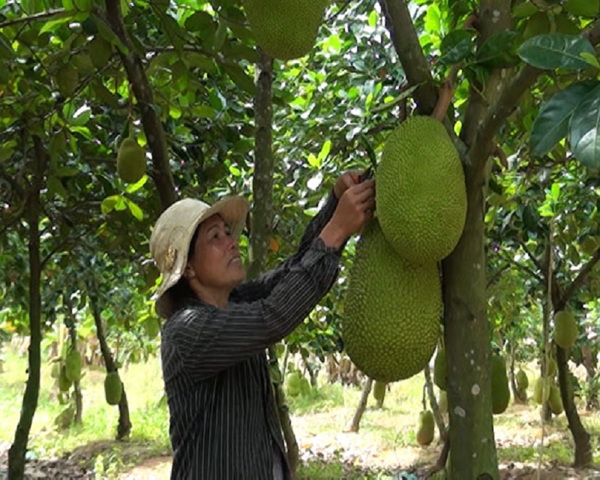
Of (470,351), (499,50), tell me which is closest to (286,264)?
(470,351)

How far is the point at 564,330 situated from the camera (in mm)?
4164

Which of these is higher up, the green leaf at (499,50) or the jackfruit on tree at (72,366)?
the green leaf at (499,50)

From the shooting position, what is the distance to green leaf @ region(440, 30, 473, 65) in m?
1.23

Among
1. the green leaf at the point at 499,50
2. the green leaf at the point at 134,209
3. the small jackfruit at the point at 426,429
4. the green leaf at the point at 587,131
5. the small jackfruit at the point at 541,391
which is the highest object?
the green leaf at the point at 134,209

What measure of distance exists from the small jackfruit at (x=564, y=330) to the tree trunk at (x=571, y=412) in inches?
13.9

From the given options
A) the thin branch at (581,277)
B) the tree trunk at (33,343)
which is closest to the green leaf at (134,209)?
the tree trunk at (33,343)

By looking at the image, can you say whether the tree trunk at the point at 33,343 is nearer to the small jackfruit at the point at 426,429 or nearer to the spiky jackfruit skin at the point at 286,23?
the spiky jackfruit skin at the point at 286,23

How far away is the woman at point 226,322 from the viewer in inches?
57.3

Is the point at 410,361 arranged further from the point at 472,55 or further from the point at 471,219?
the point at 472,55

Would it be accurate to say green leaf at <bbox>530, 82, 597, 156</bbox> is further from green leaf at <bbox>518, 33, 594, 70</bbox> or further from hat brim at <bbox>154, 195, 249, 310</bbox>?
hat brim at <bbox>154, 195, 249, 310</bbox>

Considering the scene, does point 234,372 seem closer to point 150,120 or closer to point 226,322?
point 226,322

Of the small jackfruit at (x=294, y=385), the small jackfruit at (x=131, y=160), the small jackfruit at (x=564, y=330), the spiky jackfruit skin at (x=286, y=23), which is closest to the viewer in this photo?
the spiky jackfruit skin at (x=286, y=23)

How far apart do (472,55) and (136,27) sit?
56.0 inches

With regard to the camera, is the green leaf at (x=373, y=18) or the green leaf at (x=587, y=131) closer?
the green leaf at (x=587, y=131)
